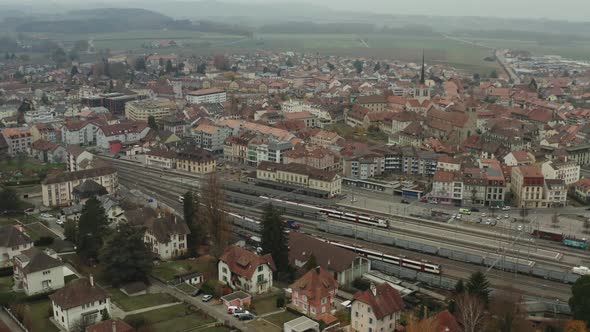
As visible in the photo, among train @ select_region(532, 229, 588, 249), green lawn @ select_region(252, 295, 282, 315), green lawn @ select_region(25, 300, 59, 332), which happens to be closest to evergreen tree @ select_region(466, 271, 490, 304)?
green lawn @ select_region(252, 295, 282, 315)

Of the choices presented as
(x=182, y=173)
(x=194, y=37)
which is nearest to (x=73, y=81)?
(x=182, y=173)

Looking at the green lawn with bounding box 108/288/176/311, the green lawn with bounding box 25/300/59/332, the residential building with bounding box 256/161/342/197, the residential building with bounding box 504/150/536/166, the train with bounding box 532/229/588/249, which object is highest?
the residential building with bounding box 504/150/536/166

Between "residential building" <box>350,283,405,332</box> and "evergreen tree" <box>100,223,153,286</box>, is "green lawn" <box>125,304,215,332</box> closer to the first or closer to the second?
"evergreen tree" <box>100,223,153,286</box>

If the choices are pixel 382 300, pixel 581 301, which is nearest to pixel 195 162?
pixel 382 300

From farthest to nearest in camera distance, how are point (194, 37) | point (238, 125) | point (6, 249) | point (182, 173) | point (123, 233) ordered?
point (194, 37)
point (238, 125)
point (182, 173)
point (6, 249)
point (123, 233)

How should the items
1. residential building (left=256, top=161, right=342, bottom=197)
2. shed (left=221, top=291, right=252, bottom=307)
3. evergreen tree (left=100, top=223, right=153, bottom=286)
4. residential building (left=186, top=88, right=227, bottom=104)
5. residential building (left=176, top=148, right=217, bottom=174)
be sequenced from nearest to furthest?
shed (left=221, top=291, right=252, bottom=307)
evergreen tree (left=100, top=223, right=153, bottom=286)
residential building (left=256, top=161, right=342, bottom=197)
residential building (left=176, top=148, right=217, bottom=174)
residential building (left=186, top=88, right=227, bottom=104)

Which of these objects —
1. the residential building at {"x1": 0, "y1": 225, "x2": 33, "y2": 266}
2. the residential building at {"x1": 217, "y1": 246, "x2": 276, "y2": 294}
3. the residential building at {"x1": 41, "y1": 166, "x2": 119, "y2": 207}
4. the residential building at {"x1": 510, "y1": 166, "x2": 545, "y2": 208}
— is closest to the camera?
the residential building at {"x1": 217, "y1": 246, "x2": 276, "y2": 294}

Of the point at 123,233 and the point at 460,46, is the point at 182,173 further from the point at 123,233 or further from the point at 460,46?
the point at 460,46
